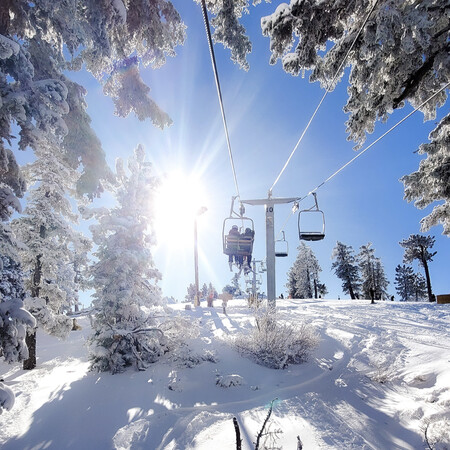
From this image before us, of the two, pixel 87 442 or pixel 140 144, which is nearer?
pixel 87 442

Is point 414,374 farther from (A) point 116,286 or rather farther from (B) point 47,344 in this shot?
(B) point 47,344

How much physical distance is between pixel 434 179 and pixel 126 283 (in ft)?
34.1

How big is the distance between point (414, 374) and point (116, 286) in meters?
9.75

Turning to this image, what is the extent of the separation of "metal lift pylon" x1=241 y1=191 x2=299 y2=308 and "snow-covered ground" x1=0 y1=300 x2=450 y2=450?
2676 millimetres

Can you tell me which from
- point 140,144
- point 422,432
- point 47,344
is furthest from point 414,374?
point 47,344

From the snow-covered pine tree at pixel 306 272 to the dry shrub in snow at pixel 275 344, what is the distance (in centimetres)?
3648

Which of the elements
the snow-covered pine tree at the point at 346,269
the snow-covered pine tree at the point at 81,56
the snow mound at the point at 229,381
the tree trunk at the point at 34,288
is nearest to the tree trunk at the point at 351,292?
the snow-covered pine tree at the point at 346,269

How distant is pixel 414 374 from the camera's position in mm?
7055

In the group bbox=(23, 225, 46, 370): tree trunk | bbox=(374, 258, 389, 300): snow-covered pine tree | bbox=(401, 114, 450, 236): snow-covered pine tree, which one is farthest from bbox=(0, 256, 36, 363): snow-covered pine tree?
bbox=(374, 258, 389, 300): snow-covered pine tree

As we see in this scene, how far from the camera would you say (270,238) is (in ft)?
35.6

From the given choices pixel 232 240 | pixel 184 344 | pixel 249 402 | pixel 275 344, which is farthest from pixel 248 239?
pixel 249 402

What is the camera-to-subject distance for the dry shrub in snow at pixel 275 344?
8.97 meters

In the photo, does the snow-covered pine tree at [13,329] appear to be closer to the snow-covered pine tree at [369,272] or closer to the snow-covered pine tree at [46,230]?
the snow-covered pine tree at [46,230]

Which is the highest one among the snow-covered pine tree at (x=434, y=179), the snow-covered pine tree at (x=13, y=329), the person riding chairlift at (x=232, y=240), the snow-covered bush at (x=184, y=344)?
the snow-covered pine tree at (x=434, y=179)
